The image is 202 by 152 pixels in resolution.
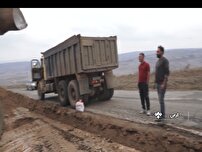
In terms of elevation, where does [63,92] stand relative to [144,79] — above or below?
below

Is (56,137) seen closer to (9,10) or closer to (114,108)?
(114,108)

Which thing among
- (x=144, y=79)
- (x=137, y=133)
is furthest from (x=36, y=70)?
(x=137, y=133)

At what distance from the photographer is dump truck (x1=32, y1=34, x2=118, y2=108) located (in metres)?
12.5

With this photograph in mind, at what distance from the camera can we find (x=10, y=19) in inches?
57.9

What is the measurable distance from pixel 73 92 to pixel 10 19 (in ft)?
39.8

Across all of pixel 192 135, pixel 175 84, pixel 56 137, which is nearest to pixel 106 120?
pixel 56 137

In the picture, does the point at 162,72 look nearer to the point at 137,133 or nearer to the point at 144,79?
the point at 144,79

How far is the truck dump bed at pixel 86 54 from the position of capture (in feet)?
40.7

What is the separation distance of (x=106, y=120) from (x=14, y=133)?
9.04ft

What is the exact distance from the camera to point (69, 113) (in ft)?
38.7

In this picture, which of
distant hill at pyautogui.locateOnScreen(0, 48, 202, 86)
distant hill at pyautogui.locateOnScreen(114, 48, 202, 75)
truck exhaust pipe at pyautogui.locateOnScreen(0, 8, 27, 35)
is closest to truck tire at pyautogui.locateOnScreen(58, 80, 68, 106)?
truck exhaust pipe at pyautogui.locateOnScreen(0, 8, 27, 35)

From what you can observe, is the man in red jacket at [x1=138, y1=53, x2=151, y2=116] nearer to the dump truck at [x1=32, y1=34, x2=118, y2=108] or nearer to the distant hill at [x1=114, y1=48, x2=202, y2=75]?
the dump truck at [x1=32, y1=34, x2=118, y2=108]

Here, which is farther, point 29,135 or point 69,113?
point 69,113

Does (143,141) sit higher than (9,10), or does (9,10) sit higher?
(9,10)
